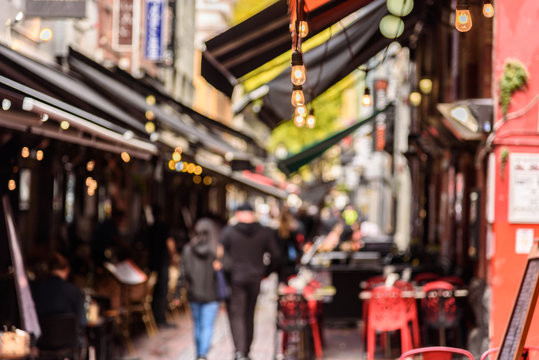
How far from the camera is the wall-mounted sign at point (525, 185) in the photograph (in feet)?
28.6

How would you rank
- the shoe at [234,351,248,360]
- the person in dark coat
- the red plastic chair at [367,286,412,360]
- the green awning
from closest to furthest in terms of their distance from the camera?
the person in dark coat
the red plastic chair at [367,286,412,360]
the shoe at [234,351,248,360]
the green awning

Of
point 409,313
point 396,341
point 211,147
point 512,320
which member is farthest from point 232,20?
point 512,320

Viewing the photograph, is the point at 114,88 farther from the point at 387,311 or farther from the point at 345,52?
the point at 345,52

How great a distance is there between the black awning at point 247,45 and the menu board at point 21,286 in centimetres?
229

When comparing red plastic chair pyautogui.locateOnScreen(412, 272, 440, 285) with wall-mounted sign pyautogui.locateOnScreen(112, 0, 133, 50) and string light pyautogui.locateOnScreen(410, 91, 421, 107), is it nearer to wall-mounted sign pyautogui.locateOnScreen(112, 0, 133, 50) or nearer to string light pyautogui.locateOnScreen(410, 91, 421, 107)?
string light pyautogui.locateOnScreen(410, 91, 421, 107)

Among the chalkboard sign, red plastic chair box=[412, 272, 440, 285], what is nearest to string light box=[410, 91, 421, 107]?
red plastic chair box=[412, 272, 440, 285]

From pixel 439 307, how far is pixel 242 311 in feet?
7.67

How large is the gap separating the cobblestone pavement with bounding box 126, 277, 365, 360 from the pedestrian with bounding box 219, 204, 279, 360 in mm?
333

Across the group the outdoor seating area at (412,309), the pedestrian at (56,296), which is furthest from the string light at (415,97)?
→ the pedestrian at (56,296)

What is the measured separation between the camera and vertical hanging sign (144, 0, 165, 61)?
19516mm

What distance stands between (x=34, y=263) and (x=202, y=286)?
1.96 m

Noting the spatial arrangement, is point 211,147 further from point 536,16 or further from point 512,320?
point 512,320

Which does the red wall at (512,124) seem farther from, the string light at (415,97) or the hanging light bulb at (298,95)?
the string light at (415,97)

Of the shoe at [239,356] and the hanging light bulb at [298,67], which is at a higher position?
the hanging light bulb at [298,67]
